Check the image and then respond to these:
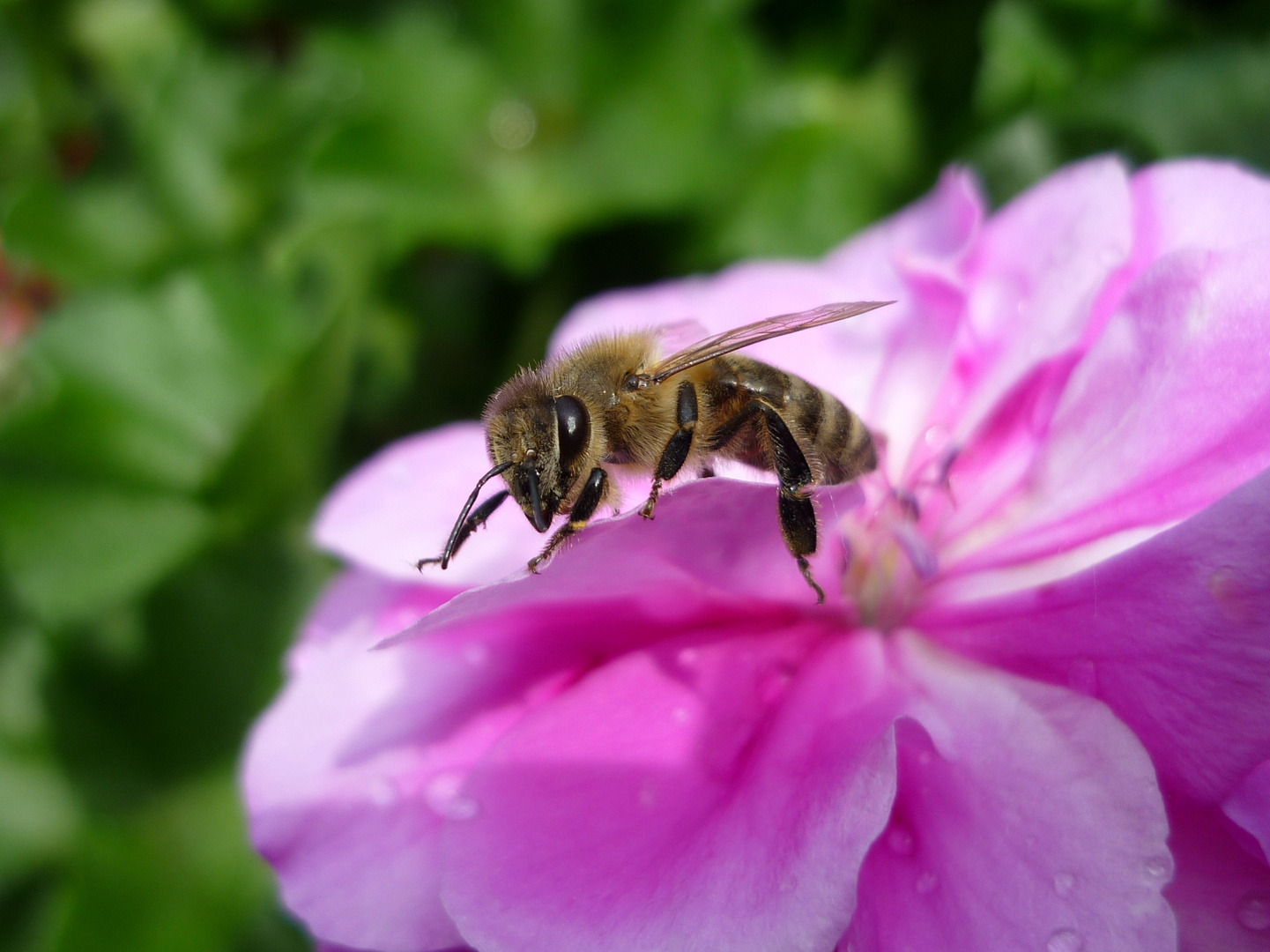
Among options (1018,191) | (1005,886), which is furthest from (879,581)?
(1018,191)

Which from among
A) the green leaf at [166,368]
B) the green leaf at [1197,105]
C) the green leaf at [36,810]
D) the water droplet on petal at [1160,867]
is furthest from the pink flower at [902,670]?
the green leaf at [36,810]

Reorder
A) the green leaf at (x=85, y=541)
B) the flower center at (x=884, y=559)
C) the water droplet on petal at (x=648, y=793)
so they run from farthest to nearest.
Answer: the green leaf at (x=85, y=541), the flower center at (x=884, y=559), the water droplet on petal at (x=648, y=793)

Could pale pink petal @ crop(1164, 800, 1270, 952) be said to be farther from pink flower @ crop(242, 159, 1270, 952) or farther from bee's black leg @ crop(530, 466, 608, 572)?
bee's black leg @ crop(530, 466, 608, 572)

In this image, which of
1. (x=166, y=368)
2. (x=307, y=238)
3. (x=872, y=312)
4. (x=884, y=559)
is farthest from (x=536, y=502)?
(x=166, y=368)

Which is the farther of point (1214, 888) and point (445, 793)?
point (445, 793)

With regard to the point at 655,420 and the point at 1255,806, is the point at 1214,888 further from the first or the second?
the point at 655,420

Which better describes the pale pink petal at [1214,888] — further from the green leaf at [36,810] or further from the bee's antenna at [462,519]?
the green leaf at [36,810]

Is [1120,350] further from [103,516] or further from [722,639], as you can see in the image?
[103,516]
